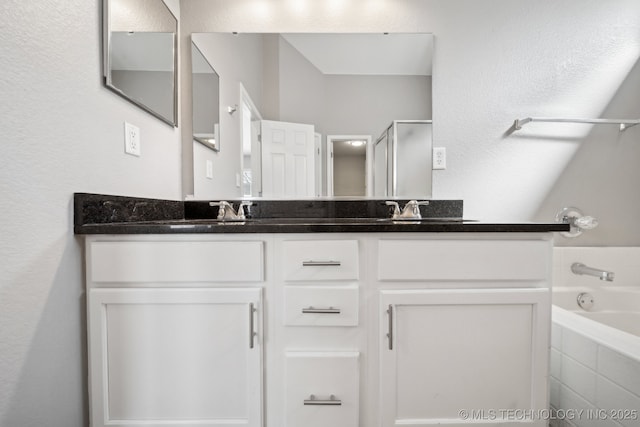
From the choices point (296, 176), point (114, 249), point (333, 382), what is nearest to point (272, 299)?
point (333, 382)

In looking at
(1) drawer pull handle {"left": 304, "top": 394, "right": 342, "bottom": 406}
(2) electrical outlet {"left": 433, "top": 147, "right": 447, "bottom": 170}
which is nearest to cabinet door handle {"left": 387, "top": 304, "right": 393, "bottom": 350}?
(1) drawer pull handle {"left": 304, "top": 394, "right": 342, "bottom": 406}

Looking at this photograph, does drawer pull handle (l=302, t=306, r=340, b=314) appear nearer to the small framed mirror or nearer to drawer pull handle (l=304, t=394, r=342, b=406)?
drawer pull handle (l=304, t=394, r=342, b=406)

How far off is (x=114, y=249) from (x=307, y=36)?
1351 mm

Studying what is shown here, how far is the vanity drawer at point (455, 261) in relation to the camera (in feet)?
3.07

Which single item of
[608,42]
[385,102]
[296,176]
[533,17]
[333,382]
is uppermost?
[533,17]

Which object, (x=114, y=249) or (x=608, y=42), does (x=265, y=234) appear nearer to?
(x=114, y=249)

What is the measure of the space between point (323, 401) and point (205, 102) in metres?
1.49

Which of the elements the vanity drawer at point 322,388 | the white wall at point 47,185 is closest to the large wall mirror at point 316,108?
the white wall at point 47,185

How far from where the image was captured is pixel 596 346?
1020mm

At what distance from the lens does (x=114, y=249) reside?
2.99 feet

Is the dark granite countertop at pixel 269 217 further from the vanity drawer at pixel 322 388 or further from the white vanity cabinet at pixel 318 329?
the vanity drawer at pixel 322 388

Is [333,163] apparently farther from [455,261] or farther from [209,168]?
[455,261]

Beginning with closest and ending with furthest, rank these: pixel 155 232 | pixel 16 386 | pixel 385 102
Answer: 1. pixel 16 386
2. pixel 155 232
3. pixel 385 102

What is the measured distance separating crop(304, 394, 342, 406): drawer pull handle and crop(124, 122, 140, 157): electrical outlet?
1094mm
